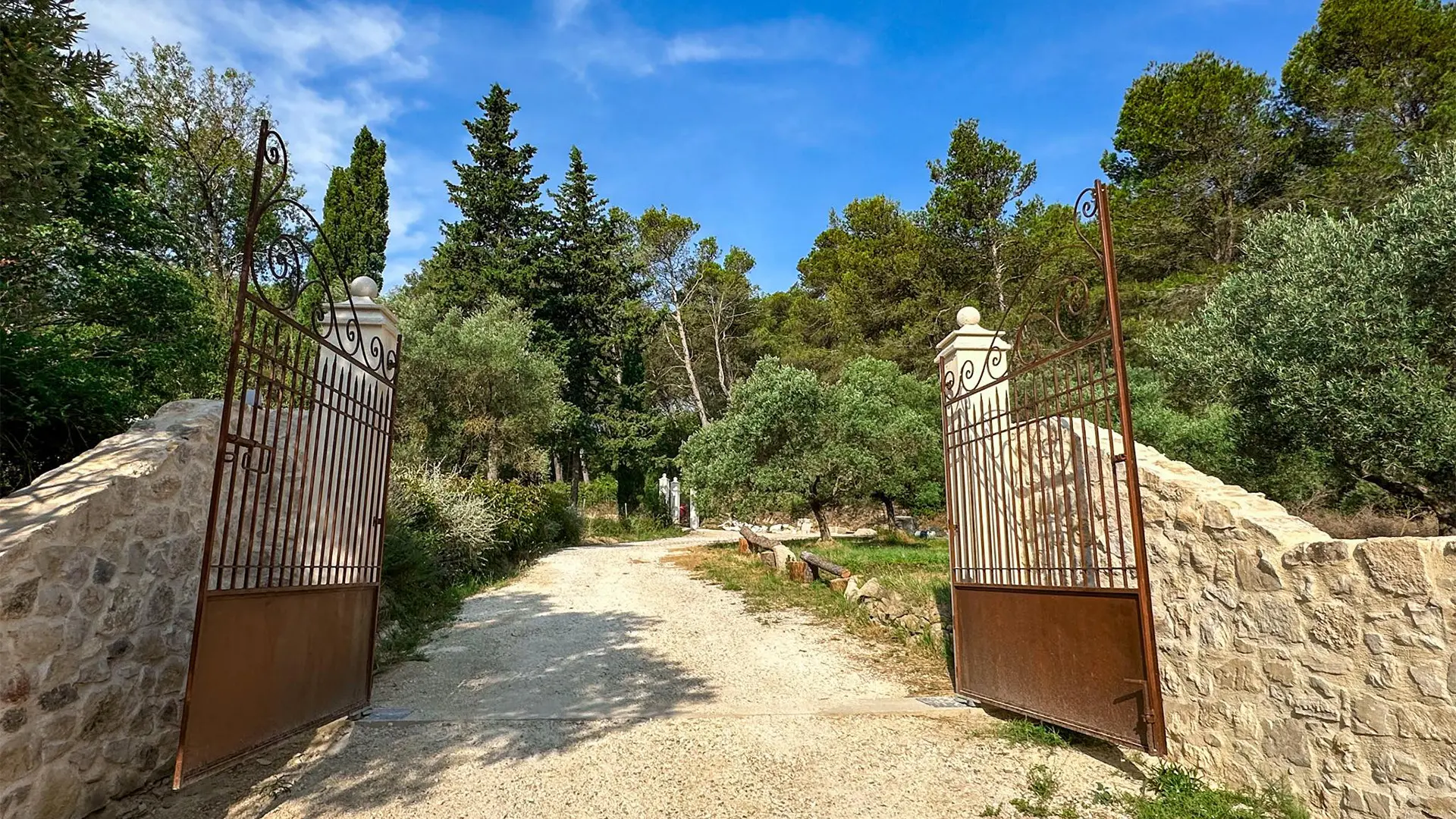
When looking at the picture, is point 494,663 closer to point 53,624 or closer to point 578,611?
point 578,611

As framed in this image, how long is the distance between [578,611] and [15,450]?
545cm

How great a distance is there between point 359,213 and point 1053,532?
69.2 ft

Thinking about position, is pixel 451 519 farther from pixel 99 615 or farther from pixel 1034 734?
pixel 1034 734

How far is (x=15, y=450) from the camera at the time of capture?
504cm

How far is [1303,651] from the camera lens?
2963 millimetres

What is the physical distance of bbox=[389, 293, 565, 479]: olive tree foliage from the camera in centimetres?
1617

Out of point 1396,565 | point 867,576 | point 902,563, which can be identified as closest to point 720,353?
point 902,563

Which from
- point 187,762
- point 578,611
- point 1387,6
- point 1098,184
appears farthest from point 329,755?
point 1387,6

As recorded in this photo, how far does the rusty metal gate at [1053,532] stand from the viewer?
3.60 meters

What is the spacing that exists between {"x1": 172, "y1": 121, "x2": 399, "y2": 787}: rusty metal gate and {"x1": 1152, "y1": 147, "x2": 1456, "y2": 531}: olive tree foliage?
1127 cm

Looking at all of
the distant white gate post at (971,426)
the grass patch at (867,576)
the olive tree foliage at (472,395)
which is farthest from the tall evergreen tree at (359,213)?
the distant white gate post at (971,426)

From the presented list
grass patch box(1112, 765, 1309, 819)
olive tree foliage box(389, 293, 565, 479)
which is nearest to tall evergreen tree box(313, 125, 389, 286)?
olive tree foliage box(389, 293, 565, 479)

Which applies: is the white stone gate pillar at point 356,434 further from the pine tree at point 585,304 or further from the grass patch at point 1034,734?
the pine tree at point 585,304

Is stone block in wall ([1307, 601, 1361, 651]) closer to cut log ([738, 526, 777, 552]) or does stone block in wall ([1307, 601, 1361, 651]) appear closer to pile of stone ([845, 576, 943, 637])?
pile of stone ([845, 576, 943, 637])
